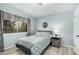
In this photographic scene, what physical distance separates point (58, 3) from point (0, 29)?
1332 mm

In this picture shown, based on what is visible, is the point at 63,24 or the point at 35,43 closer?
the point at 35,43

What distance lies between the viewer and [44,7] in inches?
57.8

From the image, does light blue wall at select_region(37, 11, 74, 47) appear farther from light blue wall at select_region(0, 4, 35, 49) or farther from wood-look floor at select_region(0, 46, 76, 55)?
light blue wall at select_region(0, 4, 35, 49)

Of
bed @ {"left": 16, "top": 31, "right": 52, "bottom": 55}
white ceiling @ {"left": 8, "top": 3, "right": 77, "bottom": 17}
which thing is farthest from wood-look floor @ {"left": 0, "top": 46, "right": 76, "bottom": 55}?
white ceiling @ {"left": 8, "top": 3, "right": 77, "bottom": 17}

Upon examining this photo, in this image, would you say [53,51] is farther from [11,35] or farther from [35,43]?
[11,35]

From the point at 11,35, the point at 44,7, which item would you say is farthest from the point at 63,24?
the point at 11,35

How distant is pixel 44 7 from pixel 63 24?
60cm

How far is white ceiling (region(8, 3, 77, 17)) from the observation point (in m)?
1.42

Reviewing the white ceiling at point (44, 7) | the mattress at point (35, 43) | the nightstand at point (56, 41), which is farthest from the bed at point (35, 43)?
the white ceiling at point (44, 7)

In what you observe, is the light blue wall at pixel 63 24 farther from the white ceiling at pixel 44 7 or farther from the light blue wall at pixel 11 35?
the light blue wall at pixel 11 35

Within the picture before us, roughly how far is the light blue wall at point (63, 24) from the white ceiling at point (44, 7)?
11cm

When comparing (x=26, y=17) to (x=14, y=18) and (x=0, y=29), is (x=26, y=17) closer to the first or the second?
(x=14, y=18)

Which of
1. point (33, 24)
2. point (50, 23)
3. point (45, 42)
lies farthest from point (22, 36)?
point (50, 23)

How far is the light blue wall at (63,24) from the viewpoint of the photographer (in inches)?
58.9
